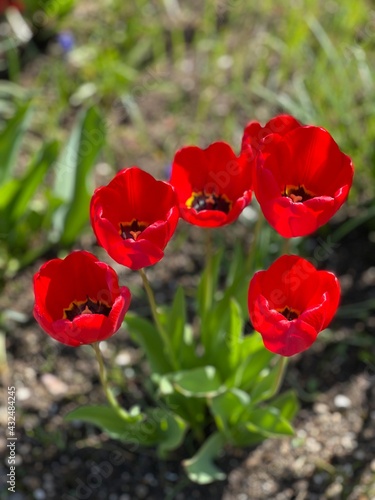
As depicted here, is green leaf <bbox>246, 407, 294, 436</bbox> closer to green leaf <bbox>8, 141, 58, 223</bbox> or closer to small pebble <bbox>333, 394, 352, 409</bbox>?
small pebble <bbox>333, 394, 352, 409</bbox>

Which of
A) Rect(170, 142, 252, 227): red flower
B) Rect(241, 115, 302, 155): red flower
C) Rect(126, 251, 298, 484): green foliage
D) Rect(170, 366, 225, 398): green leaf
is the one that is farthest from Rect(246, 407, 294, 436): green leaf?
Rect(241, 115, 302, 155): red flower

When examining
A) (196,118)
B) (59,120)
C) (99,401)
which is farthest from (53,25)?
(99,401)

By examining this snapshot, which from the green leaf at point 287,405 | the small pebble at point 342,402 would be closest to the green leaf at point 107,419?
the green leaf at point 287,405

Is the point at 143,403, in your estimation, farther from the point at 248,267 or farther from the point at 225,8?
the point at 225,8

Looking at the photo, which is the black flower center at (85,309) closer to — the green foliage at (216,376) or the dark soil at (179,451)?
the green foliage at (216,376)

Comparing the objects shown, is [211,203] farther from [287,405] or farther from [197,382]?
[287,405]

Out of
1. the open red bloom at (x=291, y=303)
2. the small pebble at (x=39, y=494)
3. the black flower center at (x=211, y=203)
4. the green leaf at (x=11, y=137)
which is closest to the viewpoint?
the open red bloom at (x=291, y=303)

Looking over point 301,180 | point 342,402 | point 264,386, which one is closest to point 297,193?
point 301,180
